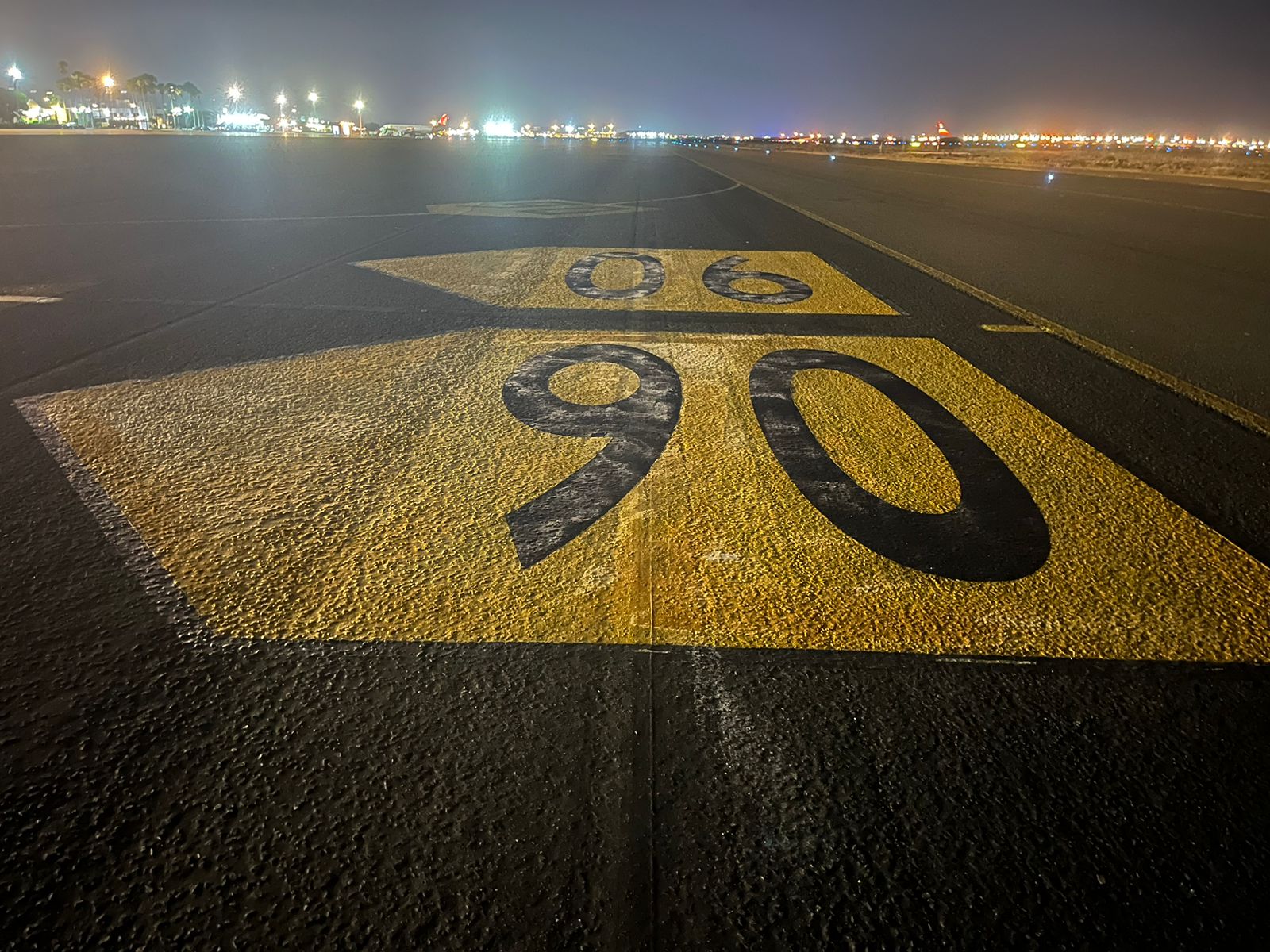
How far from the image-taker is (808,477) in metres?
3.29

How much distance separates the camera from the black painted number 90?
285 centimetres

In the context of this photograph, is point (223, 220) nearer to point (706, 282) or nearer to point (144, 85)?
point (706, 282)

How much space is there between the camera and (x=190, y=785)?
5.54 feet

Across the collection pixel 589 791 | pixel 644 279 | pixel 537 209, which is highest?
pixel 537 209

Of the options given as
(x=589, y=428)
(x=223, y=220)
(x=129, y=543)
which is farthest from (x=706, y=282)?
(x=223, y=220)

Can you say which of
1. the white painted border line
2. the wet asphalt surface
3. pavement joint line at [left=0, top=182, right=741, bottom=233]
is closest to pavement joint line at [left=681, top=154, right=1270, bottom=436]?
the wet asphalt surface

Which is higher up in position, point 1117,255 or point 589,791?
point 1117,255

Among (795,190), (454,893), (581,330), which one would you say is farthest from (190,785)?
(795,190)

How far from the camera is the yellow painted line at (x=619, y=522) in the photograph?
2301 millimetres

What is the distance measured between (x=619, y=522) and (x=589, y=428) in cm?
97

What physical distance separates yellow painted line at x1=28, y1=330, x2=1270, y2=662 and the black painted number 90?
0.8 inches

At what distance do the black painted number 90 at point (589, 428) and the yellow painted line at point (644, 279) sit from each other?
166 cm

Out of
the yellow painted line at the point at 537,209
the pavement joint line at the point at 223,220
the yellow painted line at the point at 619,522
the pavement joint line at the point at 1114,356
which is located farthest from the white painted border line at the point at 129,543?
the yellow painted line at the point at 537,209

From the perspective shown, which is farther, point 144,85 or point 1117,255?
point 144,85
